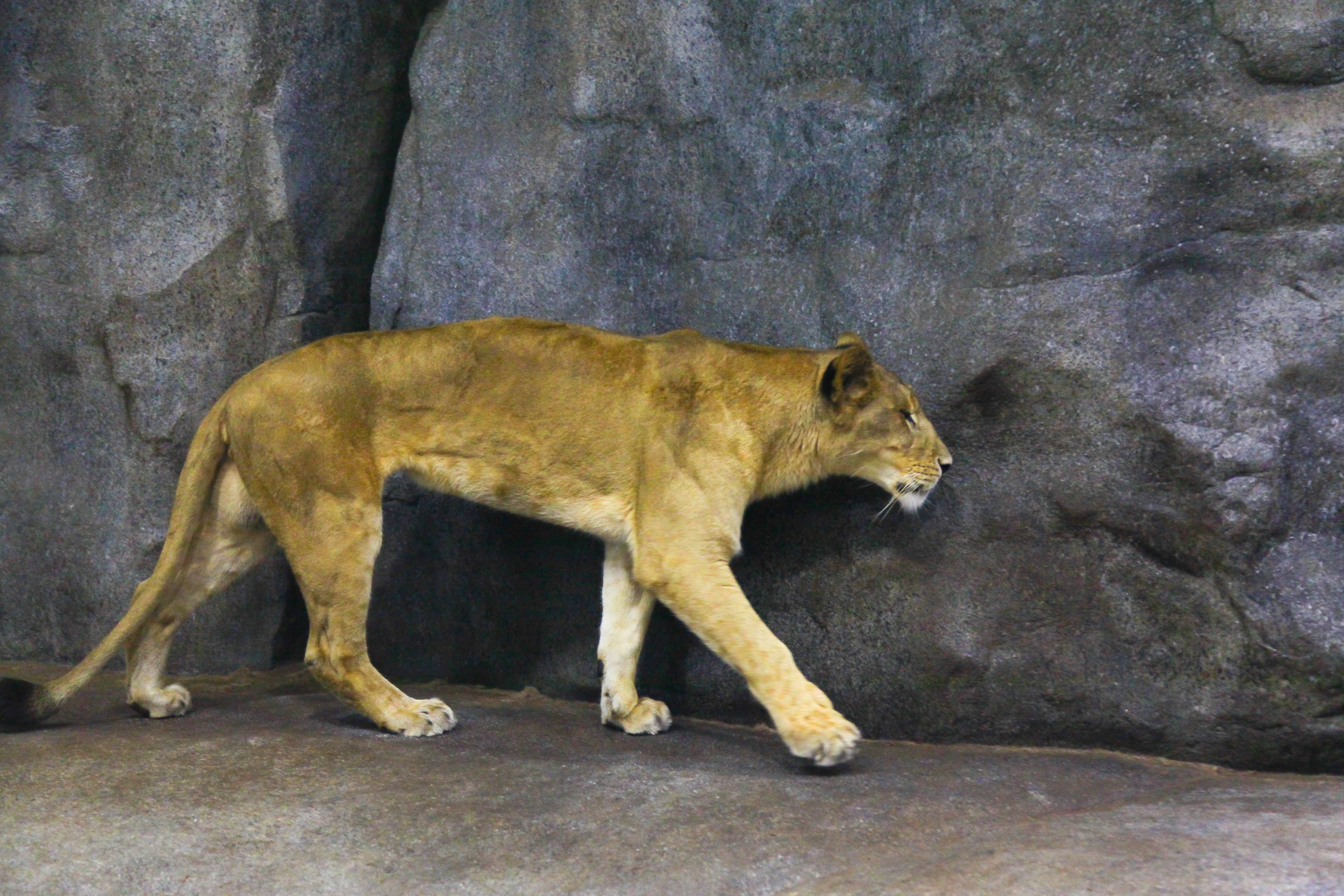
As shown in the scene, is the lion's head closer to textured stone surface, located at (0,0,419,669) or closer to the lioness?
the lioness

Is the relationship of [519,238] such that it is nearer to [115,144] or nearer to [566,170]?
[566,170]

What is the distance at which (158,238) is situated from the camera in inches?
241

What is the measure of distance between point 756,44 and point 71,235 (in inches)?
131

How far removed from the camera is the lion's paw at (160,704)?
533 centimetres

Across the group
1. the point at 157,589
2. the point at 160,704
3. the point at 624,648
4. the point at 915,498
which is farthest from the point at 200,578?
the point at 915,498

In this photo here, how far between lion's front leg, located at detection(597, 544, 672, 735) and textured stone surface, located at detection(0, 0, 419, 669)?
1.81 m

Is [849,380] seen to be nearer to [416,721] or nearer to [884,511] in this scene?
[884,511]

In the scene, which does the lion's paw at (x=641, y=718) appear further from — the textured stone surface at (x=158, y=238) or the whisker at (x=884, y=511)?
the textured stone surface at (x=158, y=238)

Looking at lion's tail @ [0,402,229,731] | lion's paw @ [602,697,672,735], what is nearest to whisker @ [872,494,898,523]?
lion's paw @ [602,697,672,735]

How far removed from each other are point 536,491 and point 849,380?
1.28 meters

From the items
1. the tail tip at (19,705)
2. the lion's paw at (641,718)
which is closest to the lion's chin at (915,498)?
the lion's paw at (641,718)

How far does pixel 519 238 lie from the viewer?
19.1 ft

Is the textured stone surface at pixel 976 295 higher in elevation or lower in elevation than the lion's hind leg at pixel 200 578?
higher

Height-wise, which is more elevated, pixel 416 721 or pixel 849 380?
pixel 849 380
